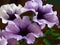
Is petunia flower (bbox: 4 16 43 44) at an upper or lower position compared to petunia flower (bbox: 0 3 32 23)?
lower

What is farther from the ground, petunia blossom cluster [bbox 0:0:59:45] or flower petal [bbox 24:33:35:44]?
petunia blossom cluster [bbox 0:0:59:45]

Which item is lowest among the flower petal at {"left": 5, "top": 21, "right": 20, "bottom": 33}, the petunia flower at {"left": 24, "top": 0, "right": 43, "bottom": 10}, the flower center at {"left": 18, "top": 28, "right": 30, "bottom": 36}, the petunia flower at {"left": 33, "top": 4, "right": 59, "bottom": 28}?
the flower center at {"left": 18, "top": 28, "right": 30, "bottom": 36}
